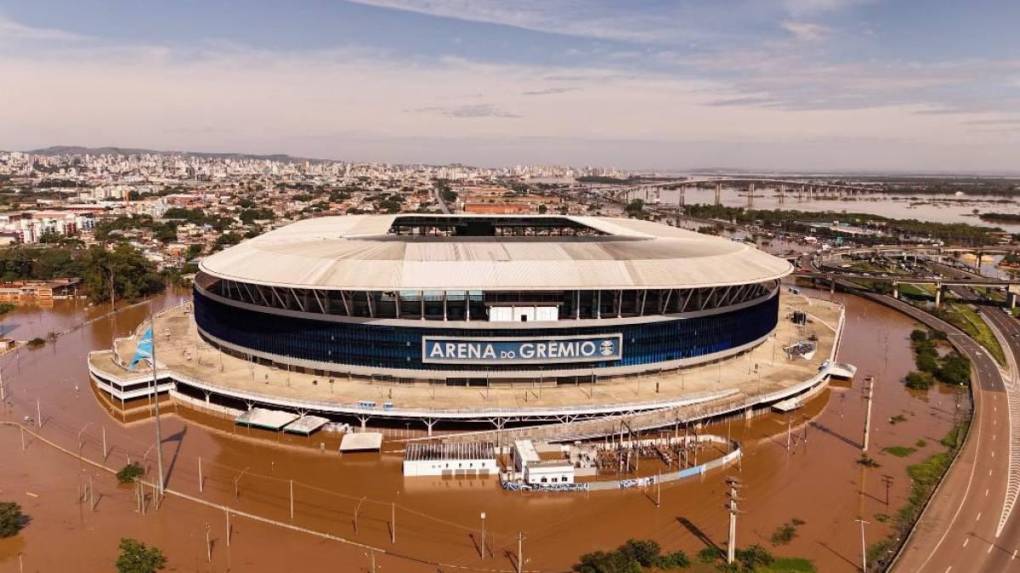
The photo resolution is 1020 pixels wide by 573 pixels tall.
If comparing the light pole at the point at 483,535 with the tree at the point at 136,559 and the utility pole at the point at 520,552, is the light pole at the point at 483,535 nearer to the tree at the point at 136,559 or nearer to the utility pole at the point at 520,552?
the utility pole at the point at 520,552

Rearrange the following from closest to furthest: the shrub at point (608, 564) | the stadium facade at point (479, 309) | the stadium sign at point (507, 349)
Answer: the shrub at point (608, 564), the stadium sign at point (507, 349), the stadium facade at point (479, 309)

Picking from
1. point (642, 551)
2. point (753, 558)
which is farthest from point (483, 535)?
point (753, 558)

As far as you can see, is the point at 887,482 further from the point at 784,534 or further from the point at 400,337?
the point at 400,337

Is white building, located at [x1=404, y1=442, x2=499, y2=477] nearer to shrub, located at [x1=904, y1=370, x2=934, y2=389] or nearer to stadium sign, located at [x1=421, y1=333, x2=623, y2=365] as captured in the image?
stadium sign, located at [x1=421, y1=333, x2=623, y2=365]

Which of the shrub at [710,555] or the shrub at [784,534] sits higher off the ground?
the shrub at [710,555]

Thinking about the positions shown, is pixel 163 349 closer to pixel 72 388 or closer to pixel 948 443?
pixel 72 388

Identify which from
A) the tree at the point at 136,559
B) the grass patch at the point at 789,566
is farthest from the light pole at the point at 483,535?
the tree at the point at 136,559

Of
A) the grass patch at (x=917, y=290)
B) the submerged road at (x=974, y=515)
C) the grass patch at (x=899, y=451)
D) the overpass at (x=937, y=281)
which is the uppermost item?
the overpass at (x=937, y=281)

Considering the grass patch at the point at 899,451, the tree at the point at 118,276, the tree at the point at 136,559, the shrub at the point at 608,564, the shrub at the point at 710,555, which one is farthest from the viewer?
the tree at the point at 118,276

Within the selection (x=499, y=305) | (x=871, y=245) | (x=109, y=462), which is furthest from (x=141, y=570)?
(x=871, y=245)
